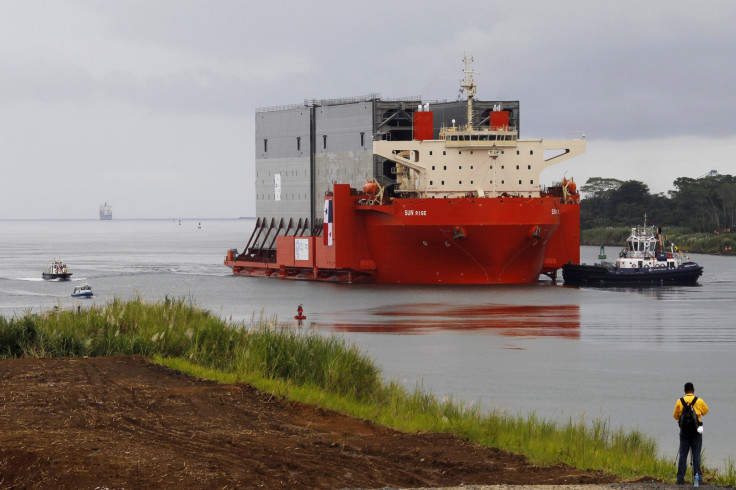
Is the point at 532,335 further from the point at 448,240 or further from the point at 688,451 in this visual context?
the point at 688,451

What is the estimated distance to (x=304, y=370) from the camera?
16.8 meters

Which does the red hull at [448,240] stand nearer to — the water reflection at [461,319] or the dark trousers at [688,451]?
the water reflection at [461,319]

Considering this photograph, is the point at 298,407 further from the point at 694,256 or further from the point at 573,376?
the point at 694,256

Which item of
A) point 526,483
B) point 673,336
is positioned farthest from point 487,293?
point 526,483

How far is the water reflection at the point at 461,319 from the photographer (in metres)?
34.8

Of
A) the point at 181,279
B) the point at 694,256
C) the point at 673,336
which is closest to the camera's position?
the point at 673,336

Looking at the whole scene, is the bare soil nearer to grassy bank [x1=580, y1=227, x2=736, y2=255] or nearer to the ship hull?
the ship hull

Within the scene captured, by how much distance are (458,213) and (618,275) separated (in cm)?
1123

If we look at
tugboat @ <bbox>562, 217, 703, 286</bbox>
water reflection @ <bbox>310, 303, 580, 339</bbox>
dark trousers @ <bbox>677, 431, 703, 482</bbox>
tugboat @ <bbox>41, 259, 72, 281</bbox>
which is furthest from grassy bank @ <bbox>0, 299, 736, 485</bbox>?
tugboat @ <bbox>41, 259, 72, 281</bbox>

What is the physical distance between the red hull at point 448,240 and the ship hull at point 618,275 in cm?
118

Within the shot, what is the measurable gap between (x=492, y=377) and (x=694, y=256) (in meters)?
73.7

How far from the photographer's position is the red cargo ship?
44.6 metres

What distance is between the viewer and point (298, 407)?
46.4 ft

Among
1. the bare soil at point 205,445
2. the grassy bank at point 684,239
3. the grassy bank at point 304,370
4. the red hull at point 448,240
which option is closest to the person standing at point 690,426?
the grassy bank at point 304,370
